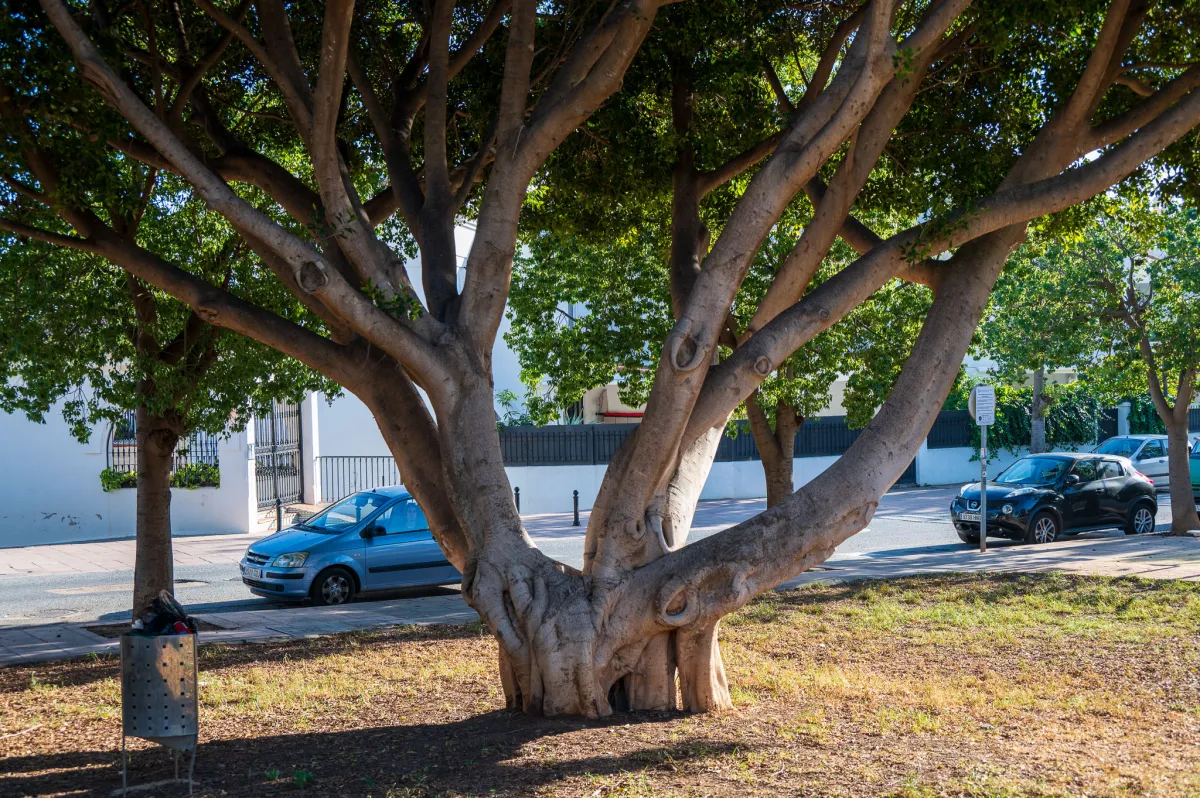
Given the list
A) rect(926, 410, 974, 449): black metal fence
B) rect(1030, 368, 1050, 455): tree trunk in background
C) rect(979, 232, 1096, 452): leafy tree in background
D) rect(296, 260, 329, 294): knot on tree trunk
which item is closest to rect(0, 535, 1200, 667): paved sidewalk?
rect(979, 232, 1096, 452): leafy tree in background

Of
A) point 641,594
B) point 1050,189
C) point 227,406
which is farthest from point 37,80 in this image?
point 1050,189

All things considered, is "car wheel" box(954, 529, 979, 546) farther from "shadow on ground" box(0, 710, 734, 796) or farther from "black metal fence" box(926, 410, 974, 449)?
"black metal fence" box(926, 410, 974, 449)

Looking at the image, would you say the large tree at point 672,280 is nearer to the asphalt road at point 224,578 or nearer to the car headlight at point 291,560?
the car headlight at point 291,560

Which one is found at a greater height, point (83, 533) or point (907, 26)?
point (907, 26)

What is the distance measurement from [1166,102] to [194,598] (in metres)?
12.9

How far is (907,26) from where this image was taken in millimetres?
11156

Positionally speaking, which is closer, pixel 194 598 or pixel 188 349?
pixel 188 349

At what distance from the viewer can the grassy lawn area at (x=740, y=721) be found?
5750mm

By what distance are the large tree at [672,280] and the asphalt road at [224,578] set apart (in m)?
6.78

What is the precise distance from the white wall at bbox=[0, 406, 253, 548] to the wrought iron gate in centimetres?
160

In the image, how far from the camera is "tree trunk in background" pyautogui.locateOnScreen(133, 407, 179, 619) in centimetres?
1134

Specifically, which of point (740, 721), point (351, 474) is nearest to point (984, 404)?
point (740, 721)

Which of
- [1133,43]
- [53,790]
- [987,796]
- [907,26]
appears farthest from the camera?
[907,26]

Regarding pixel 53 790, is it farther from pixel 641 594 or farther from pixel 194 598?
pixel 194 598
